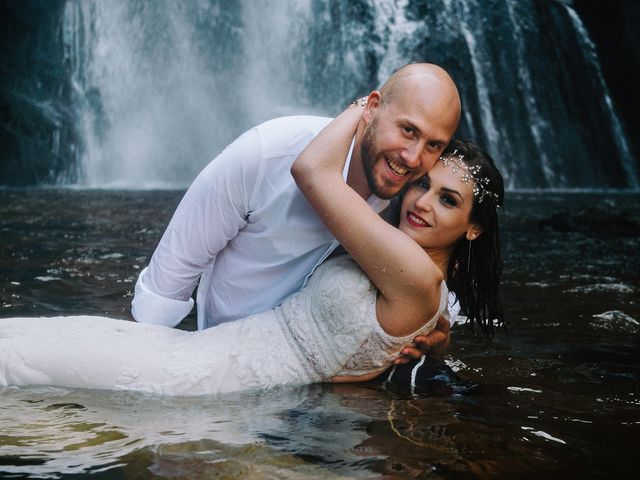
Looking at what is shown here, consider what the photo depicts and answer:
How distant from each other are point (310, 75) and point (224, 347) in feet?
72.6

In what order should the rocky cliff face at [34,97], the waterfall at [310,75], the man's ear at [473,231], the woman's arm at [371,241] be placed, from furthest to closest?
the waterfall at [310,75] < the rocky cliff face at [34,97] < the man's ear at [473,231] < the woman's arm at [371,241]

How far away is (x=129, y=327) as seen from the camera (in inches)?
128

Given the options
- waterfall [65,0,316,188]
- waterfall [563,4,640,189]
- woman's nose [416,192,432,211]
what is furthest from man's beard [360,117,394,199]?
waterfall [563,4,640,189]

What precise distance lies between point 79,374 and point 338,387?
1123 millimetres

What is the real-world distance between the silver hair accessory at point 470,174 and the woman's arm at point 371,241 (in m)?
0.49

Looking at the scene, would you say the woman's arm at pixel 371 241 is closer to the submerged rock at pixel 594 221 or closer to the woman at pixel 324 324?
the woman at pixel 324 324

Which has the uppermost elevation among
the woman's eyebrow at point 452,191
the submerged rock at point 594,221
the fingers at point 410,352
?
the woman's eyebrow at point 452,191

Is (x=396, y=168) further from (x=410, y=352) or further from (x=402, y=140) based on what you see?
(x=410, y=352)

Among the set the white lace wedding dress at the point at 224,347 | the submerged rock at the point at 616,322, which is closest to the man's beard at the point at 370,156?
the white lace wedding dress at the point at 224,347

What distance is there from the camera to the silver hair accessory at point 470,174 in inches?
131

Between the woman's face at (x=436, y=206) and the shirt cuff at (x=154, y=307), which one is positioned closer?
the woman's face at (x=436, y=206)

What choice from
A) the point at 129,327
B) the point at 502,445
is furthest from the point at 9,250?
the point at 502,445

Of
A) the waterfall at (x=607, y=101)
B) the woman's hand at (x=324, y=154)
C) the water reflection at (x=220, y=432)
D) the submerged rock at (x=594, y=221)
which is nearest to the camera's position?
the water reflection at (x=220, y=432)

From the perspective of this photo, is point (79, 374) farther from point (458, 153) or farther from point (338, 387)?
point (458, 153)
